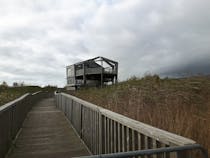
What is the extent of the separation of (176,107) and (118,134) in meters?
1.97

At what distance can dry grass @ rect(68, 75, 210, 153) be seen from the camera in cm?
403

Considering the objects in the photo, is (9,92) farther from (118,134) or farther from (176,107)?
(118,134)

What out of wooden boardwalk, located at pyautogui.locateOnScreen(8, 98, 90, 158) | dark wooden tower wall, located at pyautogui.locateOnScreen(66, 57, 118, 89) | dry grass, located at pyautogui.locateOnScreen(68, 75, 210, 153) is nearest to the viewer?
dry grass, located at pyautogui.locateOnScreen(68, 75, 210, 153)

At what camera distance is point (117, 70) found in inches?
1626

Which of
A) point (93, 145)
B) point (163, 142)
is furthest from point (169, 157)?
point (93, 145)

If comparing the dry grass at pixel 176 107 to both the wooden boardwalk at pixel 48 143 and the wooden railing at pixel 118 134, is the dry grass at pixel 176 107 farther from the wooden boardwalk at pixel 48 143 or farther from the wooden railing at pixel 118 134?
the wooden boardwalk at pixel 48 143

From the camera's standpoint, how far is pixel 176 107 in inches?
228

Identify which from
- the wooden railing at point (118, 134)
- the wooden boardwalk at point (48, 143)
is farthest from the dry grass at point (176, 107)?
the wooden boardwalk at point (48, 143)

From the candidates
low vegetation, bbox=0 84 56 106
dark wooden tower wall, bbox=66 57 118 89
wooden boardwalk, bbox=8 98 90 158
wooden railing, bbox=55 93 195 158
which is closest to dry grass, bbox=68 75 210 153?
wooden railing, bbox=55 93 195 158

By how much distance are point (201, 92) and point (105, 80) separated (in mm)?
33062

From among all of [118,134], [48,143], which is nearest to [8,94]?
[48,143]

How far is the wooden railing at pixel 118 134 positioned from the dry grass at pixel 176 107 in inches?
26.4

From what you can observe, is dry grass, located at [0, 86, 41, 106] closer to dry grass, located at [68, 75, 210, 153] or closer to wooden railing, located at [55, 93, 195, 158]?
dry grass, located at [68, 75, 210, 153]

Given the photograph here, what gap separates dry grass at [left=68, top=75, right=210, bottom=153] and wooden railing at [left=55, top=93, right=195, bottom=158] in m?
0.67
